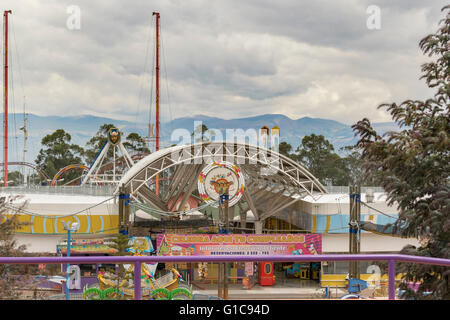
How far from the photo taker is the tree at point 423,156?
802cm

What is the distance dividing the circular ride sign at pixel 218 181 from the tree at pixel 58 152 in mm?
56268

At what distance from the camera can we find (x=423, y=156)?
8.35 meters

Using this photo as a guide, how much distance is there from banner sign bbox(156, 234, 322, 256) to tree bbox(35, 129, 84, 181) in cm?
5757

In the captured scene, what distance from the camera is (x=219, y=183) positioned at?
2498 centimetres

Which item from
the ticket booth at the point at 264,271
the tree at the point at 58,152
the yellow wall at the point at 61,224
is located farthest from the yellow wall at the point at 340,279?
the tree at the point at 58,152

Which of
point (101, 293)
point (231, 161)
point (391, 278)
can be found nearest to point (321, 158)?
point (231, 161)

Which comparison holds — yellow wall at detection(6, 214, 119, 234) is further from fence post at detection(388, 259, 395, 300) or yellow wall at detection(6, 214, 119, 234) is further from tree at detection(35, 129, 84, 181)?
tree at detection(35, 129, 84, 181)

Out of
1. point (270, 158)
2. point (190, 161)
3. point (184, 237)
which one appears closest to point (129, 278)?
point (184, 237)

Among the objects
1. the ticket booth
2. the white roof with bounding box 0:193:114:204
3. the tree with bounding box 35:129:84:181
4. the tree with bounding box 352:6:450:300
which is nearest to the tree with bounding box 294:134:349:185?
the tree with bounding box 35:129:84:181

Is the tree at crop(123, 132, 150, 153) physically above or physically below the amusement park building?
above

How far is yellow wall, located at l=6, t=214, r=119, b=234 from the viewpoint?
2755cm

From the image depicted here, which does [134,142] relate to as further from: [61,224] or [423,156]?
[423,156]

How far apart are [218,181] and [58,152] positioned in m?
58.2

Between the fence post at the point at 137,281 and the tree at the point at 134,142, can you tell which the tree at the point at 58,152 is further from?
the fence post at the point at 137,281
